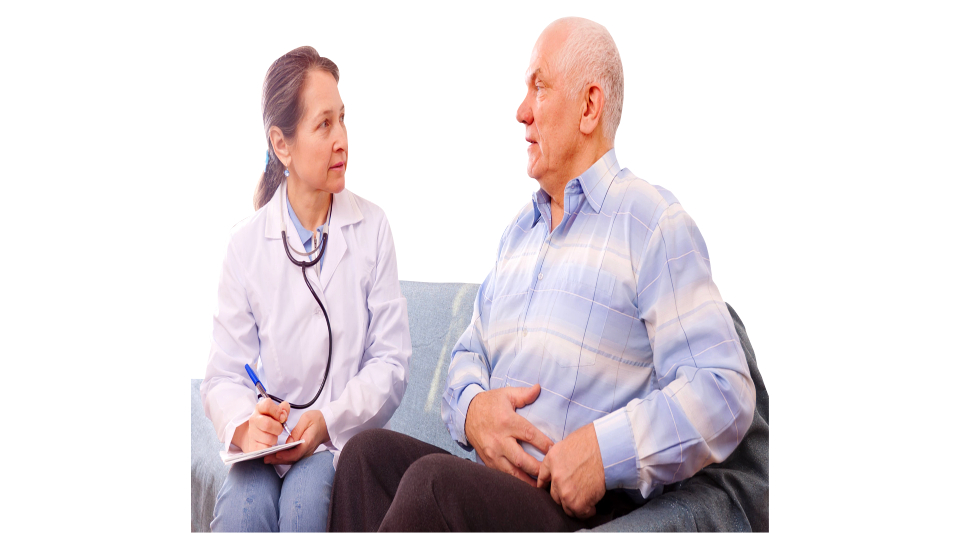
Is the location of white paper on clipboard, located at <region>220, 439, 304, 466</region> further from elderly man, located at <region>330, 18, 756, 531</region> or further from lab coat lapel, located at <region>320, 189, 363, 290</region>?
lab coat lapel, located at <region>320, 189, 363, 290</region>

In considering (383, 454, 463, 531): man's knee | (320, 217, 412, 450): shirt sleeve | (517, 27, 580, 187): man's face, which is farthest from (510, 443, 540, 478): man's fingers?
(517, 27, 580, 187): man's face

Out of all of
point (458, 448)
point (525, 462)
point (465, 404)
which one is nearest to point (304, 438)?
point (465, 404)

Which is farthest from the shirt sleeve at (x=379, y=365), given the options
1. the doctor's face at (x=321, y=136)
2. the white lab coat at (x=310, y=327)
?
the doctor's face at (x=321, y=136)

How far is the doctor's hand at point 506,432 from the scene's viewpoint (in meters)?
1.66

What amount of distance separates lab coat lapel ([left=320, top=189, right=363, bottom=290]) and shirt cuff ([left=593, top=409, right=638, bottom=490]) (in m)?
0.80

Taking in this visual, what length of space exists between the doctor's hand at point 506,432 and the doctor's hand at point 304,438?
373mm

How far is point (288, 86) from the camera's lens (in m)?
1.81

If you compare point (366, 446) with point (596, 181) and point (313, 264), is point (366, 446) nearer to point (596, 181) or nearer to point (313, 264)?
point (313, 264)

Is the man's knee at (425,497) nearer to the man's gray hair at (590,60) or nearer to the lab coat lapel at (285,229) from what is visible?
the lab coat lapel at (285,229)

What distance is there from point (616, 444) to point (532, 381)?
30 centimetres

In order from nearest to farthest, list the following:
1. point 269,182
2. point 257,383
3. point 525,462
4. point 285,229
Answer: point 525,462 → point 257,383 → point 285,229 → point 269,182

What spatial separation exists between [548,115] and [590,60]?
6.6 inches

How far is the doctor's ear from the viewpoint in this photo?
1.84 m

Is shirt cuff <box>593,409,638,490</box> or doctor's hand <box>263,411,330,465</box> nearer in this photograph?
shirt cuff <box>593,409,638,490</box>
